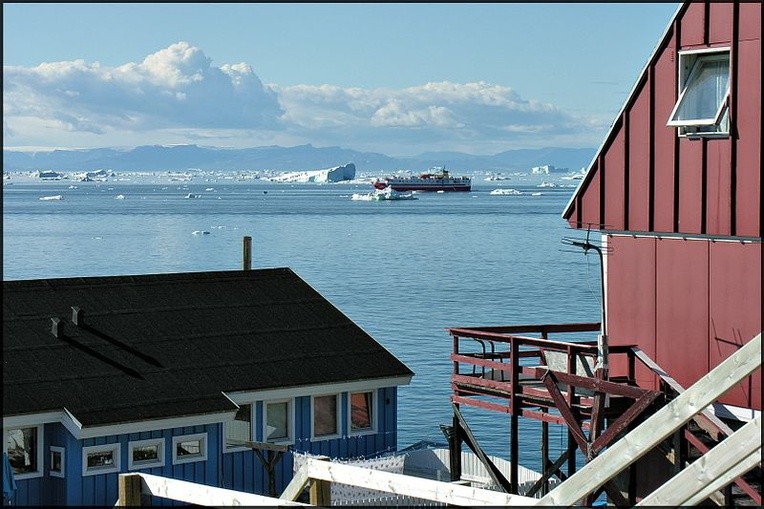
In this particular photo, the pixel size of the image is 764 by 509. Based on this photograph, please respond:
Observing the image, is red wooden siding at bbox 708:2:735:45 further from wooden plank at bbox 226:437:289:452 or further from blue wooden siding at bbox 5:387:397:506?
blue wooden siding at bbox 5:387:397:506

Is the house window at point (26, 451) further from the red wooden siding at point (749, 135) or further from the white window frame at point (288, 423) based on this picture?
the red wooden siding at point (749, 135)

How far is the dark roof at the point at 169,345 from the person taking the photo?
861 inches

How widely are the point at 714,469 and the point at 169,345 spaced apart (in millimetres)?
17124

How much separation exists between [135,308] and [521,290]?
231ft

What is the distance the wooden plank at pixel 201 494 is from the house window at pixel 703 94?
34.4 ft

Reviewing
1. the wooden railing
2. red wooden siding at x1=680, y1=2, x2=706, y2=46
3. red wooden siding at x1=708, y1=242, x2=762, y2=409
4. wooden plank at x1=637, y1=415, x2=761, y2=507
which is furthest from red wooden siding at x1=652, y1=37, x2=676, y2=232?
wooden plank at x1=637, y1=415, x2=761, y2=507

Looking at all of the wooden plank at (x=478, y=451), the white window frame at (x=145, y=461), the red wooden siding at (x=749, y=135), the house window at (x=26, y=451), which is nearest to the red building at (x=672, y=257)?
the red wooden siding at (x=749, y=135)

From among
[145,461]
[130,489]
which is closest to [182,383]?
[145,461]

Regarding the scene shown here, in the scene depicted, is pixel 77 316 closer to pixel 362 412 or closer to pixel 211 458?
pixel 211 458

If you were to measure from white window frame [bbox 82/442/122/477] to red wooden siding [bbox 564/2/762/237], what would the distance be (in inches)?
322

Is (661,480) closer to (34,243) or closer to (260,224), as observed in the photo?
(34,243)

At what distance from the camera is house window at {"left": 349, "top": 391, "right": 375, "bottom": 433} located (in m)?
25.1

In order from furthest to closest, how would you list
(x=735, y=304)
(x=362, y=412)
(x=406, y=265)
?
(x=406, y=265)
(x=362, y=412)
(x=735, y=304)

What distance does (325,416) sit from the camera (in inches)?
974
